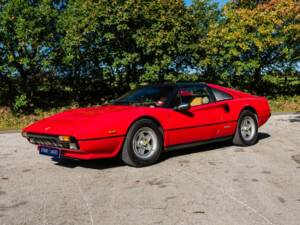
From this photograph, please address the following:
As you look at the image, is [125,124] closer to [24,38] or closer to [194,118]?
[194,118]

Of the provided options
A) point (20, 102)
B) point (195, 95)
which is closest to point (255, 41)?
point (20, 102)

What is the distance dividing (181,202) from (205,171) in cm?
157

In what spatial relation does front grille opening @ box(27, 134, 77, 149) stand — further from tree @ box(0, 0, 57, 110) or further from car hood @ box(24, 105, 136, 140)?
tree @ box(0, 0, 57, 110)

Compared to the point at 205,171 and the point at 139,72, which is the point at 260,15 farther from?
the point at 205,171

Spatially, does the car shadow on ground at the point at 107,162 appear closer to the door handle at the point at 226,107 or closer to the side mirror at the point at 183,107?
the door handle at the point at 226,107

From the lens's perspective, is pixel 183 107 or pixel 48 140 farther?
pixel 183 107

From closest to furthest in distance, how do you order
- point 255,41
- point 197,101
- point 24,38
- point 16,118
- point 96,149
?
point 96,149
point 197,101
point 24,38
point 16,118
point 255,41

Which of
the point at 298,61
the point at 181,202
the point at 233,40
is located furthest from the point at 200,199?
the point at 298,61

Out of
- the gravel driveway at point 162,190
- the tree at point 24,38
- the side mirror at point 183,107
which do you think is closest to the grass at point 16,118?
the tree at point 24,38

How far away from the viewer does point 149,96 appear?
6.99 metres

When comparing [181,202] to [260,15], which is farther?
[260,15]

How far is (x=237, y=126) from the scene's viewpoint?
7832 mm

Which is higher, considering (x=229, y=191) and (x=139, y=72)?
(x=139, y=72)

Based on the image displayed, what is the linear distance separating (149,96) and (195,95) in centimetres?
88
